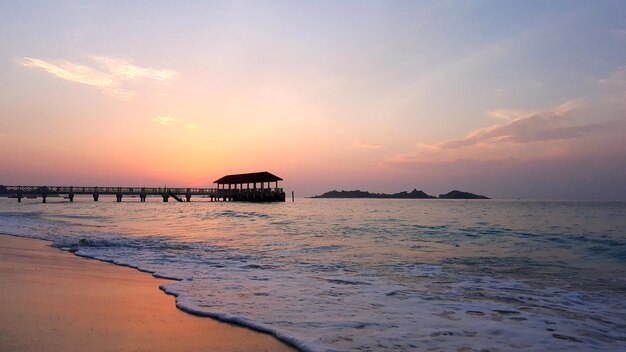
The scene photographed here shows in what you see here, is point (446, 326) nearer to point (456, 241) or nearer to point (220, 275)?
point (220, 275)

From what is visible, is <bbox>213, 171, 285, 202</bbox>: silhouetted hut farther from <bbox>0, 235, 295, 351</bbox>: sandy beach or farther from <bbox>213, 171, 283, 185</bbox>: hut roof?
<bbox>0, 235, 295, 351</bbox>: sandy beach

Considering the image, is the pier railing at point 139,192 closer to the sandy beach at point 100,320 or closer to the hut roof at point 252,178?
the hut roof at point 252,178

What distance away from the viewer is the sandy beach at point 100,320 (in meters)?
3.98

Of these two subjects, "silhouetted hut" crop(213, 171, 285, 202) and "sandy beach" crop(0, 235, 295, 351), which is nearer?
"sandy beach" crop(0, 235, 295, 351)

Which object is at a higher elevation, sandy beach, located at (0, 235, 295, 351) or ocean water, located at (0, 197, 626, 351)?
sandy beach, located at (0, 235, 295, 351)

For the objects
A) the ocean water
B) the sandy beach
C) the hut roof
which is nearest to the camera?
the sandy beach

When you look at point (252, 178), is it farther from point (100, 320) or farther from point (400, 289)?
point (100, 320)

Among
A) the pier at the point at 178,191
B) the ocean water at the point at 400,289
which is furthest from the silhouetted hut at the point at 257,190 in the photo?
the ocean water at the point at 400,289

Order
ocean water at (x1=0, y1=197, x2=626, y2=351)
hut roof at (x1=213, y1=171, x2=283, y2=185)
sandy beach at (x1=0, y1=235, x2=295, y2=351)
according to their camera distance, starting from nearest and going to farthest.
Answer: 1. sandy beach at (x1=0, y1=235, x2=295, y2=351)
2. ocean water at (x1=0, y1=197, x2=626, y2=351)
3. hut roof at (x1=213, y1=171, x2=283, y2=185)

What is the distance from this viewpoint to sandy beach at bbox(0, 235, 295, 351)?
3984 mm

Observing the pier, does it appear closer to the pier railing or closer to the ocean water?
the pier railing

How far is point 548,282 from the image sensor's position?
8.47m

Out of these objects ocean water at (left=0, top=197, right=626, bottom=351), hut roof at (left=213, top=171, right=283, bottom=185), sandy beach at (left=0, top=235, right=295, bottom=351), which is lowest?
ocean water at (left=0, top=197, right=626, bottom=351)

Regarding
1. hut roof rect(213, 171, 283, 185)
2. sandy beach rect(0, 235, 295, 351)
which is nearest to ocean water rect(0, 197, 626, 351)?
sandy beach rect(0, 235, 295, 351)
